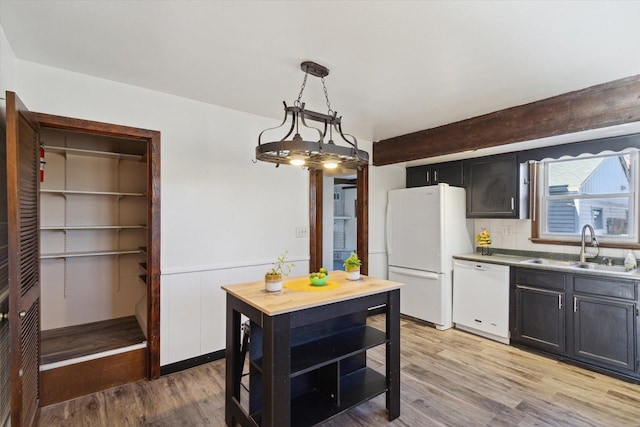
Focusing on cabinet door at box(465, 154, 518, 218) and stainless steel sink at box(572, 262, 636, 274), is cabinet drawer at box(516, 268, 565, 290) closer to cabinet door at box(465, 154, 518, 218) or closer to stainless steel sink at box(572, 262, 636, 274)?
stainless steel sink at box(572, 262, 636, 274)

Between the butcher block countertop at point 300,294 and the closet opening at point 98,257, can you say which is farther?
the closet opening at point 98,257

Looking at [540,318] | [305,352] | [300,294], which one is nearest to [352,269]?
[300,294]

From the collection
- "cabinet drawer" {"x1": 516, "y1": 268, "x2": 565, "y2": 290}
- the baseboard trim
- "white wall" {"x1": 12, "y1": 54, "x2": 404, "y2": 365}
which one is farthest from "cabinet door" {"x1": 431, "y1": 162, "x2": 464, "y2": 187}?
the baseboard trim

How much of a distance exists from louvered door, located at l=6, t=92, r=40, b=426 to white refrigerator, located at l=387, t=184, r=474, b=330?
372cm

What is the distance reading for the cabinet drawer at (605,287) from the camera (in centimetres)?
269

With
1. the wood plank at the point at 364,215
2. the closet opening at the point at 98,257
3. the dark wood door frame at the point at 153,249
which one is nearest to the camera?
the closet opening at the point at 98,257

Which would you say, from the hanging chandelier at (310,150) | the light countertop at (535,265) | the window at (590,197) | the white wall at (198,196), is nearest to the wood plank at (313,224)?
the white wall at (198,196)

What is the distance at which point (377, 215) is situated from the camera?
4.43 metres

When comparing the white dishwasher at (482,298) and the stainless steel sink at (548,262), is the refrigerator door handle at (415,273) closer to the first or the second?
the white dishwasher at (482,298)

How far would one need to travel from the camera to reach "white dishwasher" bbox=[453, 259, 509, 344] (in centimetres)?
347

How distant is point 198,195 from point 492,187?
3.38 meters

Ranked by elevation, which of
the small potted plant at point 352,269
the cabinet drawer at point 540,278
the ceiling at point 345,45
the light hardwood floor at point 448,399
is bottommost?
the light hardwood floor at point 448,399

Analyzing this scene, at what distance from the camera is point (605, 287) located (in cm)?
281

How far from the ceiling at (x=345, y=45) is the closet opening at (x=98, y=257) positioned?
0.64 metres
